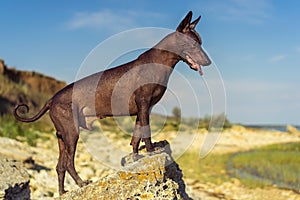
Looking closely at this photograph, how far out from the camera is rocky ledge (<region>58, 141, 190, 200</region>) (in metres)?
5.33

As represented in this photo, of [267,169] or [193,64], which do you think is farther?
[267,169]

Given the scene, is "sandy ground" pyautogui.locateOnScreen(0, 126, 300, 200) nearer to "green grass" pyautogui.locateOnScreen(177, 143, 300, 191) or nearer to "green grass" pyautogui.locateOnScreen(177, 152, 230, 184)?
"green grass" pyautogui.locateOnScreen(177, 152, 230, 184)

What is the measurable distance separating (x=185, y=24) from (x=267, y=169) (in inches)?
607

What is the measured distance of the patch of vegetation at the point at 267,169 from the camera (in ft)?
53.9

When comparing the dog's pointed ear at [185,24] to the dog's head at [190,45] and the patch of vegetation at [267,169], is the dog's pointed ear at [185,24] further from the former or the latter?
the patch of vegetation at [267,169]

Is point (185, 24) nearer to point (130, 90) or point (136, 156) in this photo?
point (130, 90)

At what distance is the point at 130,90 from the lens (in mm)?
5520

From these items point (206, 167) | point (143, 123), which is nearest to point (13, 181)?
point (143, 123)

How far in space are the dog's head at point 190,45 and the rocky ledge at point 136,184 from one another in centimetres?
117

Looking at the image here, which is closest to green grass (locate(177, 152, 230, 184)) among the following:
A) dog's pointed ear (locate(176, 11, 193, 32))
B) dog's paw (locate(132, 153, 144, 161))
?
dog's paw (locate(132, 153, 144, 161))

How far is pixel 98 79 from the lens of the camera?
5.69 meters

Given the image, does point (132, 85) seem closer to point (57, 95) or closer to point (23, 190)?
point (57, 95)

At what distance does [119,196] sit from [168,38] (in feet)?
6.20

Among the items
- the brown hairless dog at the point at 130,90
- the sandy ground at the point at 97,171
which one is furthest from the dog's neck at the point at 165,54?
the sandy ground at the point at 97,171
